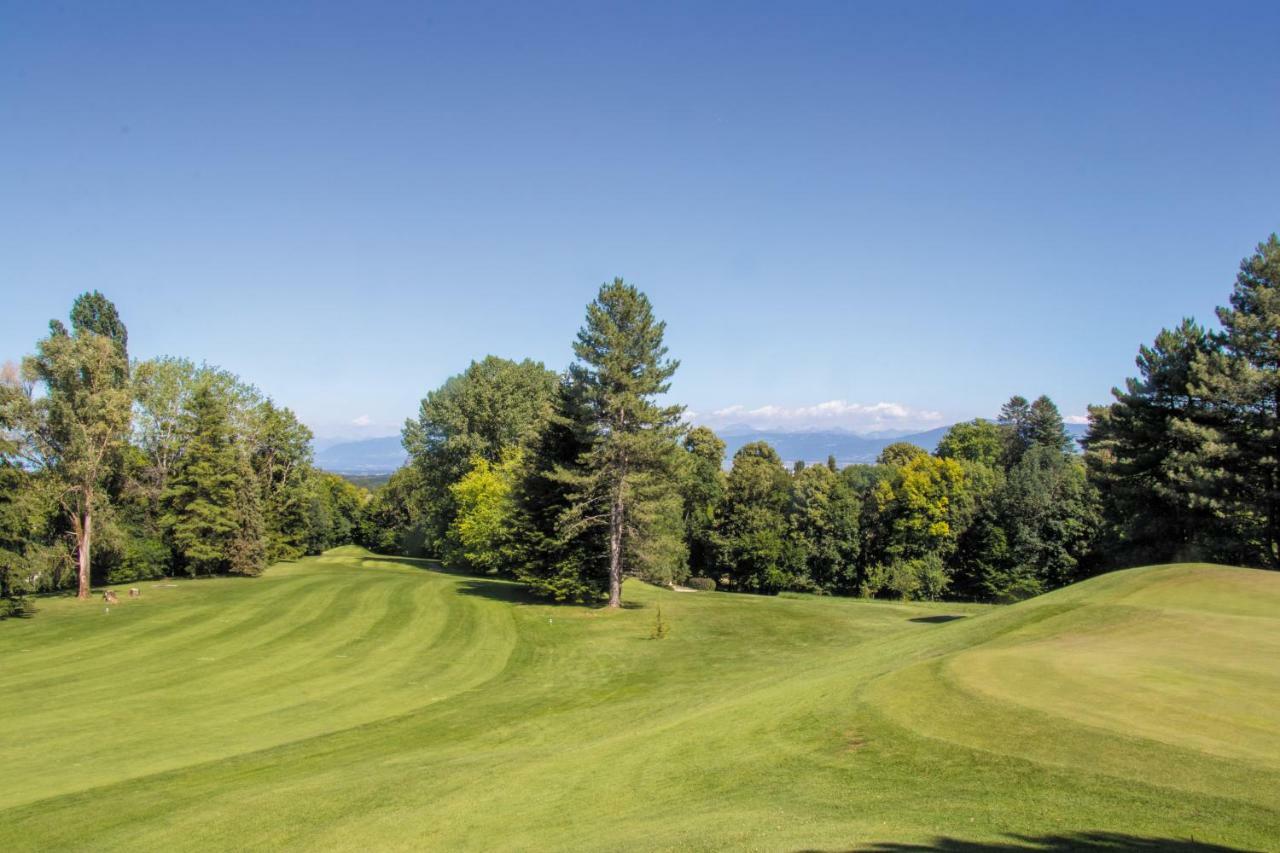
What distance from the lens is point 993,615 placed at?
2394cm

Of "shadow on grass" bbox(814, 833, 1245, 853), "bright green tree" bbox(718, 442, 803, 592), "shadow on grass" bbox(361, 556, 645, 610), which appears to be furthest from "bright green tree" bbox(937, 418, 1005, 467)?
"shadow on grass" bbox(814, 833, 1245, 853)

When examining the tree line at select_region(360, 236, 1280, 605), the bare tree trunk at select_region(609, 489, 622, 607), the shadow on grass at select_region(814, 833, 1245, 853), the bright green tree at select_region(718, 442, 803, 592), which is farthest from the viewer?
the bright green tree at select_region(718, 442, 803, 592)

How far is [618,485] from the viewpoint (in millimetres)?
37688

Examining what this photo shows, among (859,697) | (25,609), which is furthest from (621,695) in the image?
(25,609)

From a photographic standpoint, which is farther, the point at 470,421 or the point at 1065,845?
the point at 470,421

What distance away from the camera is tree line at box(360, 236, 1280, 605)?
3431 cm

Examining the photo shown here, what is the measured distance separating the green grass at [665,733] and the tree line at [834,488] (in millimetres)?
10124

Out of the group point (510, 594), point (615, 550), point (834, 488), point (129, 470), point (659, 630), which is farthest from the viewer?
point (834, 488)

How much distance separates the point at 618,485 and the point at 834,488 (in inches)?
Answer: 1428

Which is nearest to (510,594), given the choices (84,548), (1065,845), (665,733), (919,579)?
(84,548)

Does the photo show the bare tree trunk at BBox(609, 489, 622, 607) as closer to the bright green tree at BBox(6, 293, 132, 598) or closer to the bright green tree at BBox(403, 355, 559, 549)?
the bright green tree at BBox(403, 355, 559, 549)

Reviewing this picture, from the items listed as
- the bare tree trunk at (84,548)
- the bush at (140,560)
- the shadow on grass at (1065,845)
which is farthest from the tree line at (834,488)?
the shadow on grass at (1065,845)

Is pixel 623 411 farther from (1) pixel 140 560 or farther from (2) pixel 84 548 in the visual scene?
(1) pixel 140 560

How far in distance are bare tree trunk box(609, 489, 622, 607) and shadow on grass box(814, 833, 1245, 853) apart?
2943 centimetres
